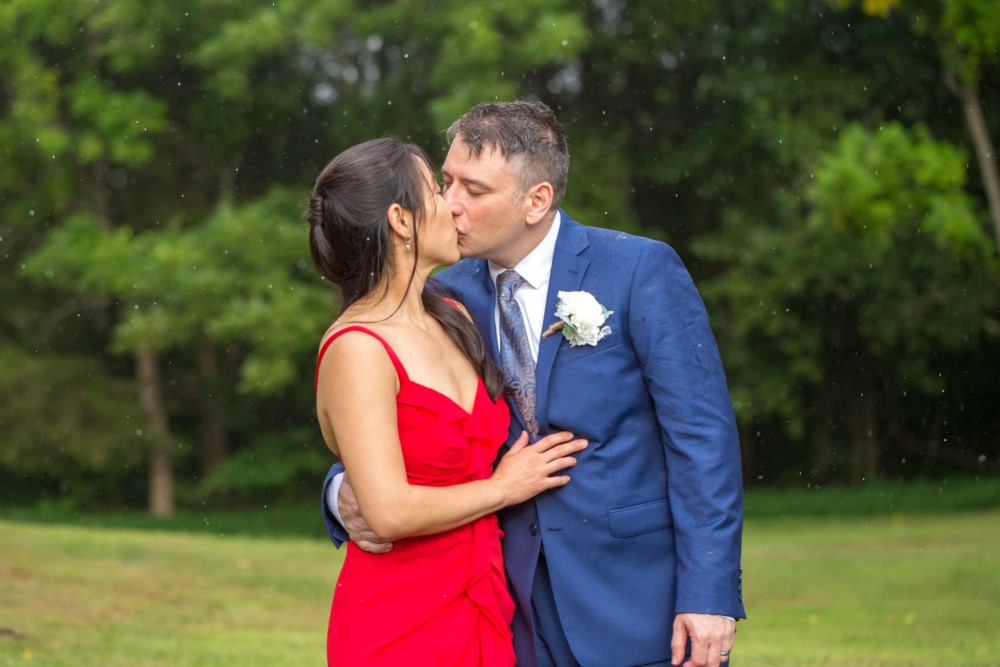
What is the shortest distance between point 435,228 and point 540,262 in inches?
14.7

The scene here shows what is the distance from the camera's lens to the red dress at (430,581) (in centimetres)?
282

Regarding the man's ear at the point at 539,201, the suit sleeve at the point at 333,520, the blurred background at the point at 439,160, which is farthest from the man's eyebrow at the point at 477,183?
the blurred background at the point at 439,160

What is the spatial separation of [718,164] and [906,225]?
388cm

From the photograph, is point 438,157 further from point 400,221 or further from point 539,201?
point 400,221

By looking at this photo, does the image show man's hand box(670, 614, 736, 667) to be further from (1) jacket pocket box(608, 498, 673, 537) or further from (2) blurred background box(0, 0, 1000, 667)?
(2) blurred background box(0, 0, 1000, 667)

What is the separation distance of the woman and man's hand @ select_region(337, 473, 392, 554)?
0.03 meters

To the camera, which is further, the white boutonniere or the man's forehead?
the man's forehead

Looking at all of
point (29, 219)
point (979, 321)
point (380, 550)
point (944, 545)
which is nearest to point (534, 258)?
point (380, 550)

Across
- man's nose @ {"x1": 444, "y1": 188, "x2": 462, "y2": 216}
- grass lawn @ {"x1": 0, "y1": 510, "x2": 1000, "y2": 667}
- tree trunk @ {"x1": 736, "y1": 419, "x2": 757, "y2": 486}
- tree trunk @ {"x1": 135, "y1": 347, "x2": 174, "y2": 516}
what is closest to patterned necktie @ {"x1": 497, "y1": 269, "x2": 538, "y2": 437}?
man's nose @ {"x1": 444, "y1": 188, "x2": 462, "y2": 216}

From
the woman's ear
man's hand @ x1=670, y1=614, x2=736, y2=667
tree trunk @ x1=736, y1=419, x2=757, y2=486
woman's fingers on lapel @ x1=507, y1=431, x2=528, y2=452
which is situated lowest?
tree trunk @ x1=736, y1=419, x2=757, y2=486

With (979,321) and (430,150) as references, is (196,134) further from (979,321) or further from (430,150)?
(979,321)

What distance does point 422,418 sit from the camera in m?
→ 2.81

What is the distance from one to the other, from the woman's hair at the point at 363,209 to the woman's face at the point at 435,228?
13 mm

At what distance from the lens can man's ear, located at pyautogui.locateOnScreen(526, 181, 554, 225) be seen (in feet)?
10.3
